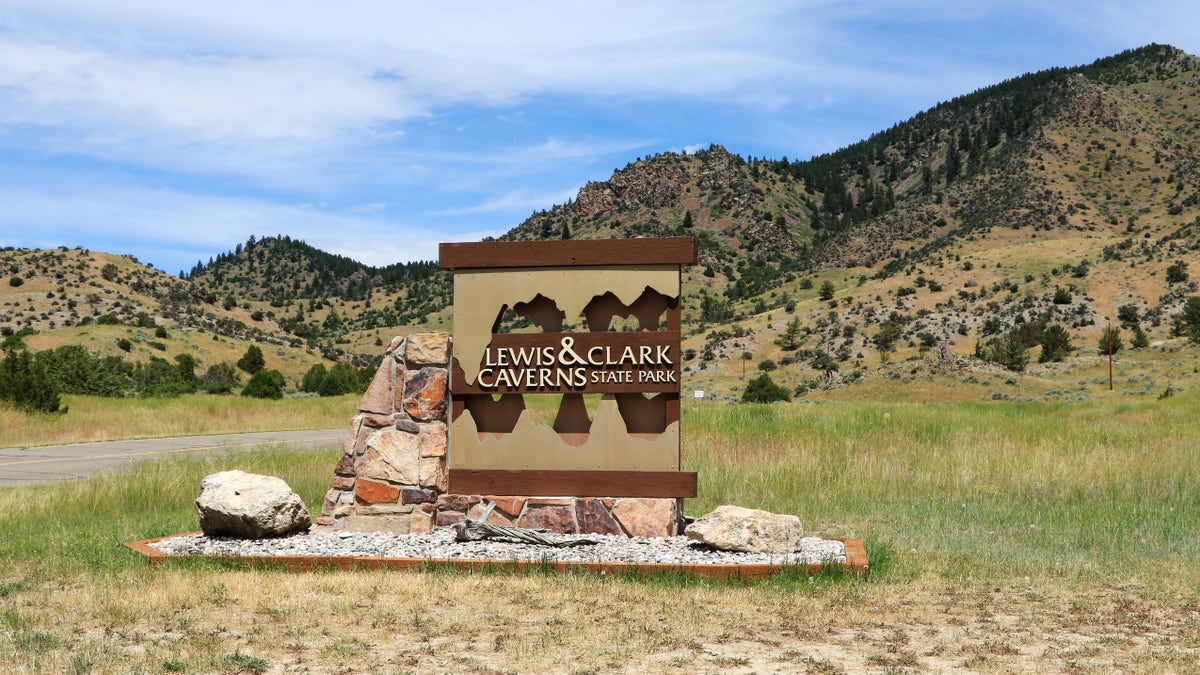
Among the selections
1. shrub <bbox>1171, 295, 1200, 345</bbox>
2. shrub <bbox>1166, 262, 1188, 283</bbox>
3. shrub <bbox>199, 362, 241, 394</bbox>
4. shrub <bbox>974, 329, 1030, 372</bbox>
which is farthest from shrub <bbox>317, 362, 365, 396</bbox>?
shrub <bbox>1166, 262, 1188, 283</bbox>

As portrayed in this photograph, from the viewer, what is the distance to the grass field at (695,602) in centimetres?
663

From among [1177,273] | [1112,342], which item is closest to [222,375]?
[1112,342]

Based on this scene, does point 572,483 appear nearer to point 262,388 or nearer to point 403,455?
point 403,455

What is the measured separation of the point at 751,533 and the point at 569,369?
265cm

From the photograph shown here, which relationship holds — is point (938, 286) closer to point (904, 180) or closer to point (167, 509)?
point (904, 180)

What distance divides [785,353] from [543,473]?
179 feet

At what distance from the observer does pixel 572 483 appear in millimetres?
11047

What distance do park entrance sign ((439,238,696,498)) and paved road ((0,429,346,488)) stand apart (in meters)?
9.28

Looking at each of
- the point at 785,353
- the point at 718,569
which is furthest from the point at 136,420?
the point at 785,353

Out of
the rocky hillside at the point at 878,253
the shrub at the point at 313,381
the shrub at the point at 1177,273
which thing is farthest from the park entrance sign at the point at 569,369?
the shrub at the point at 1177,273

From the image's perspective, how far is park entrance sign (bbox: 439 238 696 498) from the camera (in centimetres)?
1107

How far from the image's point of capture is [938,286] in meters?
69.7

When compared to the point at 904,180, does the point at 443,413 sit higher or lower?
lower

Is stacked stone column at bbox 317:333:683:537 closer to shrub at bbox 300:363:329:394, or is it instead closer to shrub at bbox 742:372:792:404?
shrub at bbox 742:372:792:404
